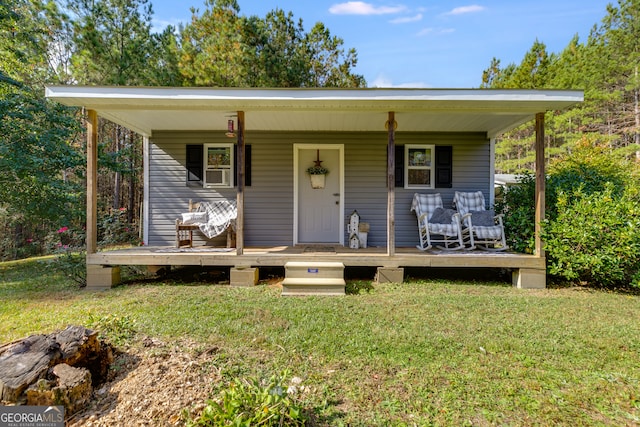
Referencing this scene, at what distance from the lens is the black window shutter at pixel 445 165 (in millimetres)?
5805

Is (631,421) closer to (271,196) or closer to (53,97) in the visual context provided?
(271,196)

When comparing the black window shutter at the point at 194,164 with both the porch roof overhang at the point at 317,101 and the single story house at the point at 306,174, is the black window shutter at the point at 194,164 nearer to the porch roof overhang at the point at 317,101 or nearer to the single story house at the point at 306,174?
the single story house at the point at 306,174

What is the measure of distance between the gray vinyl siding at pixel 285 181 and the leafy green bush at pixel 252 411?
4295 mm

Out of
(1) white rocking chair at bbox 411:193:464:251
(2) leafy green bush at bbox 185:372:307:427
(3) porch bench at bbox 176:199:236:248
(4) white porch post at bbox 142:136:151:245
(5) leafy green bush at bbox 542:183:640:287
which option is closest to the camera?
(2) leafy green bush at bbox 185:372:307:427

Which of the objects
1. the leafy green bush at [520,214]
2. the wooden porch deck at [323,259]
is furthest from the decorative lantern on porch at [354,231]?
the leafy green bush at [520,214]

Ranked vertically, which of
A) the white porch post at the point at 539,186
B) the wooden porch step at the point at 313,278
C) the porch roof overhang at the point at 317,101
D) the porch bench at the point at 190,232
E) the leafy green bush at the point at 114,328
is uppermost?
the porch roof overhang at the point at 317,101

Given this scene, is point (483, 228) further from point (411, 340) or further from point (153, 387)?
point (153, 387)

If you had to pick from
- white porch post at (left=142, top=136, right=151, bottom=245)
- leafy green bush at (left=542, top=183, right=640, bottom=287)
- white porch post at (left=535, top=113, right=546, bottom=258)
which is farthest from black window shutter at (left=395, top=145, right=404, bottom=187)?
white porch post at (left=142, top=136, right=151, bottom=245)

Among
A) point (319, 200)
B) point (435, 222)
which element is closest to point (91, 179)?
point (319, 200)

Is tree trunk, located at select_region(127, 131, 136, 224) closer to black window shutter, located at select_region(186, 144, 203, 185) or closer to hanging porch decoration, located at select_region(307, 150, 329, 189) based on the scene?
black window shutter, located at select_region(186, 144, 203, 185)

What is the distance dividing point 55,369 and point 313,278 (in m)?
2.63

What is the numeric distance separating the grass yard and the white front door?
193 centimetres

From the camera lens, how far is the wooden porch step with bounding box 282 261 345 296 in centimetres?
384

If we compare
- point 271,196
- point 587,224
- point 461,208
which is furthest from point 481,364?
point 271,196
